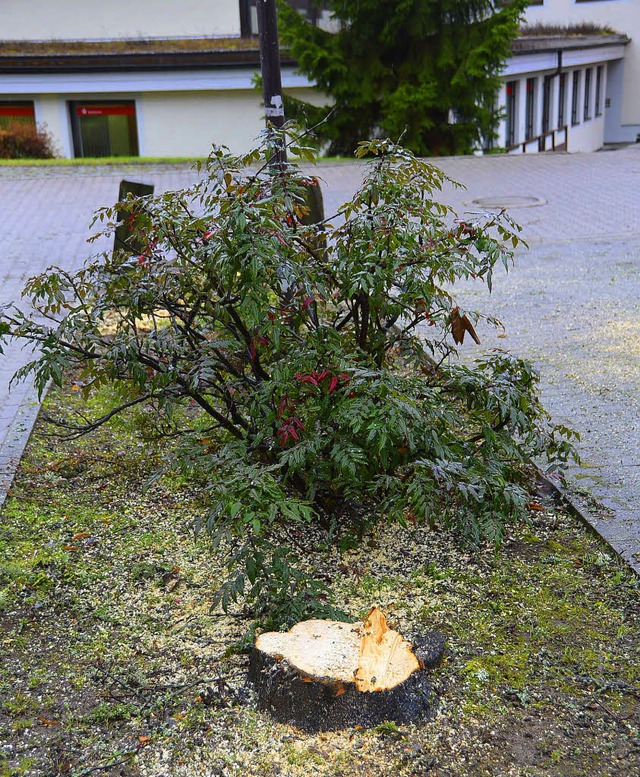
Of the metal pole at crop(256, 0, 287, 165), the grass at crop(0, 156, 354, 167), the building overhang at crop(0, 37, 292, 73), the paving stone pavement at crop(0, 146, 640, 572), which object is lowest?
the paving stone pavement at crop(0, 146, 640, 572)

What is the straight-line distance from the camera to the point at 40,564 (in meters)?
4.46

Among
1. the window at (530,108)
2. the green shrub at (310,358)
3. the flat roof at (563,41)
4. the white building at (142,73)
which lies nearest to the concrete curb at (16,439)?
the green shrub at (310,358)

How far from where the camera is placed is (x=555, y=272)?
35.1 ft

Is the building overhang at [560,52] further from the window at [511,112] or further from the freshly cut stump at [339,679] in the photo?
the freshly cut stump at [339,679]

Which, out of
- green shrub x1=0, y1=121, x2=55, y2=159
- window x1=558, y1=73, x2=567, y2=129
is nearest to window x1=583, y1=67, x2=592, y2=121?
window x1=558, y1=73, x2=567, y2=129

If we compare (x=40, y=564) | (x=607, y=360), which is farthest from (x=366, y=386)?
(x=607, y=360)

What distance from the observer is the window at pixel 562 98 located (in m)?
31.7

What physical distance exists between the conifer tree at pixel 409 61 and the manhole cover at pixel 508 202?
17.4 feet

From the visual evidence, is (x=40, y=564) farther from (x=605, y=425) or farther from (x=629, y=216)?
(x=629, y=216)

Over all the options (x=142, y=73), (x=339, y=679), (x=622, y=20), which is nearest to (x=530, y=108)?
(x=622, y=20)

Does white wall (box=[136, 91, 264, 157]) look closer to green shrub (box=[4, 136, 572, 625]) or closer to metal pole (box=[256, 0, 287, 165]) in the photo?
metal pole (box=[256, 0, 287, 165])

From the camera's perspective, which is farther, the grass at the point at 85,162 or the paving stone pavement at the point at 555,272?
the grass at the point at 85,162

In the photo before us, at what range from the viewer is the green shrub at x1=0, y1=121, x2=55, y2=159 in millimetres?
22500

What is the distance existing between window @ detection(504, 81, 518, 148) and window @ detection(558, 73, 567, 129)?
14.0ft
